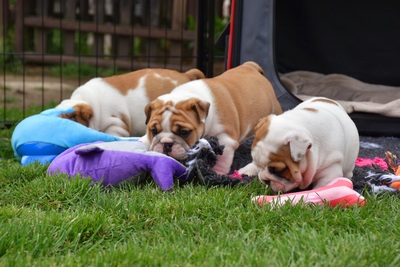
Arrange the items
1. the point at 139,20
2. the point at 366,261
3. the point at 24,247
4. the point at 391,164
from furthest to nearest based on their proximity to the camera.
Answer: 1. the point at 139,20
2. the point at 391,164
3. the point at 24,247
4. the point at 366,261

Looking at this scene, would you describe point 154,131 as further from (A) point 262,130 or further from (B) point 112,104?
(B) point 112,104

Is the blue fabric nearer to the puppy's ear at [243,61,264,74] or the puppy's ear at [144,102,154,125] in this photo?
the puppy's ear at [144,102,154,125]

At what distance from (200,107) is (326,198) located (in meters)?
1.08

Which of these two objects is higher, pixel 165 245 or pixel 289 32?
pixel 289 32

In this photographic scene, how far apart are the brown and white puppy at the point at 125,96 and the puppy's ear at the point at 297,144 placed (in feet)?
6.69

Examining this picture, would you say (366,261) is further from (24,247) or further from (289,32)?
(289,32)

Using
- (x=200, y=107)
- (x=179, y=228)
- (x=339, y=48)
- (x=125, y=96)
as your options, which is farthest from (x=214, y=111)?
(x=339, y=48)

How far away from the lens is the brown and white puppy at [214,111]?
386 cm

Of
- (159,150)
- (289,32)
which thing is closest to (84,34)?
(289,32)

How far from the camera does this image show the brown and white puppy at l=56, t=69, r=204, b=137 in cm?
509

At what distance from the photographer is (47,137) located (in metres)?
4.14

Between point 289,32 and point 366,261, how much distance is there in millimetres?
4472

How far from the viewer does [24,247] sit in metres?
2.49

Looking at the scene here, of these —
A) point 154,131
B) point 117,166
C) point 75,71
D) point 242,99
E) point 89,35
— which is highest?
point 242,99
